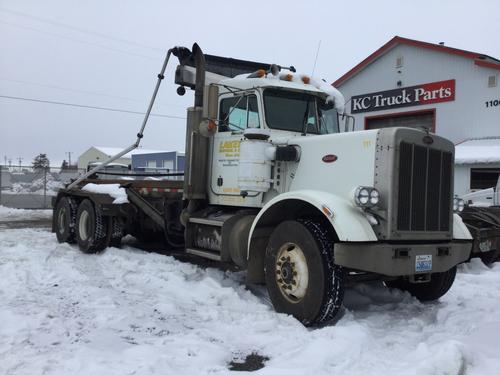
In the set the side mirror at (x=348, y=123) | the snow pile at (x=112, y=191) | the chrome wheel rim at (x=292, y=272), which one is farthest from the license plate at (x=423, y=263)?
the snow pile at (x=112, y=191)

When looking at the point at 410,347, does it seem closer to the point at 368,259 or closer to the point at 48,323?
the point at 368,259

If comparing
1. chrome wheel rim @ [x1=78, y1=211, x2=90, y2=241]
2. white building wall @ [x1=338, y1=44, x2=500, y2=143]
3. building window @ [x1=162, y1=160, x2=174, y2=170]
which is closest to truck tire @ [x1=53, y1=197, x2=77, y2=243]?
chrome wheel rim @ [x1=78, y1=211, x2=90, y2=241]

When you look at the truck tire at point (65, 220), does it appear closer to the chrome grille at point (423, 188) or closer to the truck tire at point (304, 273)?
the truck tire at point (304, 273)

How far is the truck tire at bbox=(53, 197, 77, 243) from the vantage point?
1002cm

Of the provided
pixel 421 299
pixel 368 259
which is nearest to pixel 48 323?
pixel 368 259

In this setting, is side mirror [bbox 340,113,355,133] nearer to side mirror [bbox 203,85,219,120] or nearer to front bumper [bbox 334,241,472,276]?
side mirror [bbox 203,85,219,120]

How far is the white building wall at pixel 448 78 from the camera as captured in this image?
19.1m

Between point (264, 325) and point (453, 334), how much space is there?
184 cm

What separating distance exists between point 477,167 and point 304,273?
47.1 ft

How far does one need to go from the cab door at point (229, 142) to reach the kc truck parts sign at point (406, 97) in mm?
16001

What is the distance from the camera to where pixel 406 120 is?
2220cm

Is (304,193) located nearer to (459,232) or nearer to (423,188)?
(423,188)

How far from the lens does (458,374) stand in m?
3.55

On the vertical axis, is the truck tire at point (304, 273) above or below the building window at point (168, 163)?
below
